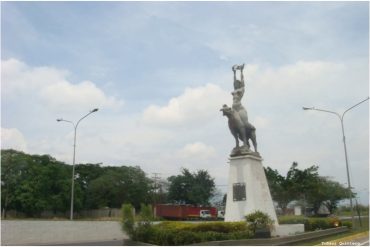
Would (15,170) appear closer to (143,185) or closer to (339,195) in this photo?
(143,185)

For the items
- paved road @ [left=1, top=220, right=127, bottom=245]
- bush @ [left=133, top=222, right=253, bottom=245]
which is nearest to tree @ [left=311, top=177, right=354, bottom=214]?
paved road @ [left=1, top=220, right=127, bottom=245]

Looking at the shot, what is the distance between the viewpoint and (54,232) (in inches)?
893

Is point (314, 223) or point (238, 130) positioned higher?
point (238, 130)

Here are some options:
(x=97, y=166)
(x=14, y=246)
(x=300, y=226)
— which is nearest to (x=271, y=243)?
(x=300, y=226)

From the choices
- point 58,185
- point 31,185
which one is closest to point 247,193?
point 31,185

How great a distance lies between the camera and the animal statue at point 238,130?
23188 mm

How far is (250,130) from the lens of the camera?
24266 millimetres

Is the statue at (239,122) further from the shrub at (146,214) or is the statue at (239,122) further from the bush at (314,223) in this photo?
the shrub at (146,214)

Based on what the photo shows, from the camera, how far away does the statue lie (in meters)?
23.2

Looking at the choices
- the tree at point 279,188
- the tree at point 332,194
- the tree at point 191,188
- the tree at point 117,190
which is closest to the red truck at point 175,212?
the tree at point 279,188

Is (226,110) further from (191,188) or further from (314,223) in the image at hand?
(191,188)

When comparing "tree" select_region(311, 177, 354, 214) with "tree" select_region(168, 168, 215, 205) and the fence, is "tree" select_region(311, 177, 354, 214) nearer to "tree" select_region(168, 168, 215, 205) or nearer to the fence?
"tree" select_region(168, 168, 215, 205)

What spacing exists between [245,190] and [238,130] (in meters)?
3.35

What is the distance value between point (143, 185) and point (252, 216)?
4482cm
